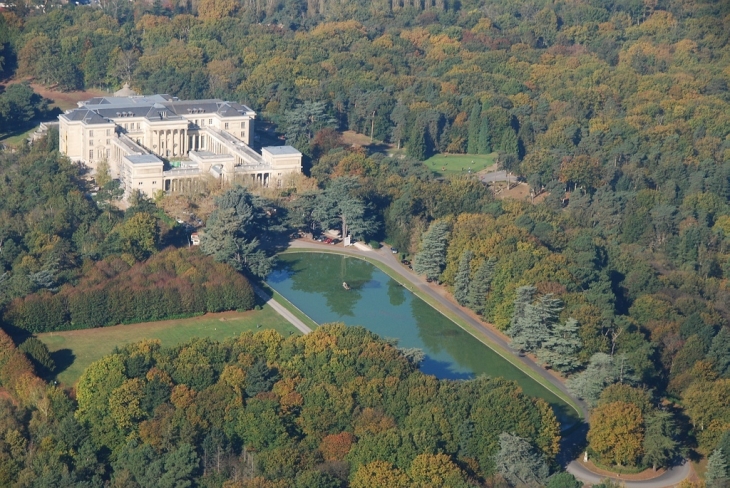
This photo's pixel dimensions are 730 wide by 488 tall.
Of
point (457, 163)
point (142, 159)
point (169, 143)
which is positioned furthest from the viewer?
point (457, 163)

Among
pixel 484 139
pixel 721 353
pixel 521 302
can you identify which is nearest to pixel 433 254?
pixel 521 302

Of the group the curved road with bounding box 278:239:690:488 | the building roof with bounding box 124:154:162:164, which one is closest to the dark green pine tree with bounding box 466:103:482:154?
the curved road with bounding box 278:239:690:488

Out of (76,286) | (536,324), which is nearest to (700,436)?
(536,324)

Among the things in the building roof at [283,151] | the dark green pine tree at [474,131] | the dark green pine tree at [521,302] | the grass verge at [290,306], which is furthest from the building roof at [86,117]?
the dark green pine tree at [521,302]

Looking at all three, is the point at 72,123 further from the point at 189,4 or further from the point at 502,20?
the point at 502,20

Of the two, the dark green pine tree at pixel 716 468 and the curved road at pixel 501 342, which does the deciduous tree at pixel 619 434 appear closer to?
the curved road at pixel 501 342

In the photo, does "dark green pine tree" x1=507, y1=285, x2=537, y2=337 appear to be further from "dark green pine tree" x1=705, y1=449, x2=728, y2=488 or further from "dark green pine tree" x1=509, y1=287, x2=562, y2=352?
"dark green pine tree" x1=705, y1=449, x2=728, y2=488

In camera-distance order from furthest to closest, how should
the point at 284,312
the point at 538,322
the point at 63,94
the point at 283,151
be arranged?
1. the point at 63,94
2. the point at 283,151
3. the point at 284,312
4. the point at 538,322

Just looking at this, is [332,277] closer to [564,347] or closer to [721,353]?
[564,347]
